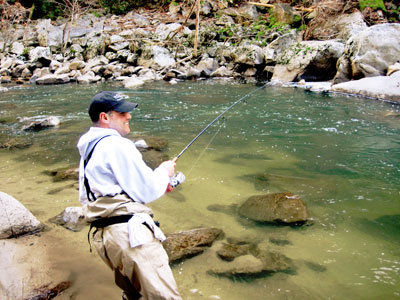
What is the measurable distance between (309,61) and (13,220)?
43.8 ft

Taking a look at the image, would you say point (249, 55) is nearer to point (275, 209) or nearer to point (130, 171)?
point (275, 209)

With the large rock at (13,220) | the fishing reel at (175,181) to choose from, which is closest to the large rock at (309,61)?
the fishing reel at (175,181)

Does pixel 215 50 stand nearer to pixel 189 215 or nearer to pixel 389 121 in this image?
pixel 389 121

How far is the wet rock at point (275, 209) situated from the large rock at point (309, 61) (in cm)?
1129

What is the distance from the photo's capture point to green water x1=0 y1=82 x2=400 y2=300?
2762 mm

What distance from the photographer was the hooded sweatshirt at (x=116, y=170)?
177cm

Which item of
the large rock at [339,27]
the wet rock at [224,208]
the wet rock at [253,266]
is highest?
the large rock at [339,27]

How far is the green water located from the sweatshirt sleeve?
1200mm

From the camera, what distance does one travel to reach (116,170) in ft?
5.77

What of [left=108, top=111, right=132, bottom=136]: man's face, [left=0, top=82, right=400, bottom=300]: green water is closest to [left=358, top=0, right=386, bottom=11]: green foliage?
[left=0, top=82, right=400, bottom=300]: green water

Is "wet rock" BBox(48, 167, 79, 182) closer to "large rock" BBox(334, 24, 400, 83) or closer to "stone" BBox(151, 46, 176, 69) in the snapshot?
"large rock" BBox(334, 24, 400, 83)

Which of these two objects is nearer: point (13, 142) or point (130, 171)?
point (130, 171)

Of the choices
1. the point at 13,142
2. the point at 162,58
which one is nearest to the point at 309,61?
the point at 162,58

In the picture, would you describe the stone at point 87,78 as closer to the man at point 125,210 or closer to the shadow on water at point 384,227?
the shadow on water at point 384,227
